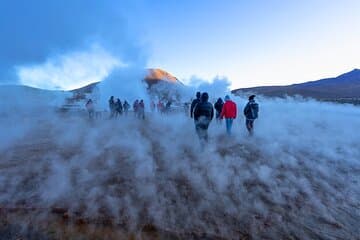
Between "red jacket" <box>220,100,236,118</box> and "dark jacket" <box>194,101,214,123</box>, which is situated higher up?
"dark jacket" <box>194,101,214,123</box>

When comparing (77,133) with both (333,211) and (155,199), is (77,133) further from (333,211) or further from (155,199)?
(333,211)

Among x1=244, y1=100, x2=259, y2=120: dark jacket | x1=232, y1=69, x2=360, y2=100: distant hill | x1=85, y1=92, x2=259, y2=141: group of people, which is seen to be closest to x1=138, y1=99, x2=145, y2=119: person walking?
x1=85, y1=92, x2=259, y2=141: group of people

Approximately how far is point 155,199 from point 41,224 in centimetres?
168

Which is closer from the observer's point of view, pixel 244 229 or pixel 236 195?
pixel 244 229

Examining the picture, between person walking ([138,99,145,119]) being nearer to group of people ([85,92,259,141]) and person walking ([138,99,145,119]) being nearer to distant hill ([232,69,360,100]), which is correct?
group of people ([85,92,259,141])

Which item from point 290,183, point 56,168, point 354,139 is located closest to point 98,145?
point 56,168

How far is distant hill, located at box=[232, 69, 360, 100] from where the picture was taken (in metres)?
63.9

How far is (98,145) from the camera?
950 centimetres

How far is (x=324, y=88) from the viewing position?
7288 cm

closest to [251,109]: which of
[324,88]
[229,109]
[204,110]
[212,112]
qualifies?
[229,109]

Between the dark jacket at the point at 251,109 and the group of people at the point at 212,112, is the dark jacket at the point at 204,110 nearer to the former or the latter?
the group of people at the point at 212,112

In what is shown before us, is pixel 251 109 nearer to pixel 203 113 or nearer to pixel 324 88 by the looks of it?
pixel 203 113

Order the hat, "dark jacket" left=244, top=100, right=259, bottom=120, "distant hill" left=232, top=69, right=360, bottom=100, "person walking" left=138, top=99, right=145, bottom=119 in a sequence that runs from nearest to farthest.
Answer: the hat
"dark jacket" left=244, top=100, right=259, bottom=120
"person walking" left=138, top=99, right=145, bottom=119
"distant hill" left=232, top=69, right=360, bottom=100

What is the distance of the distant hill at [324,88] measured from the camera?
63.9 m
